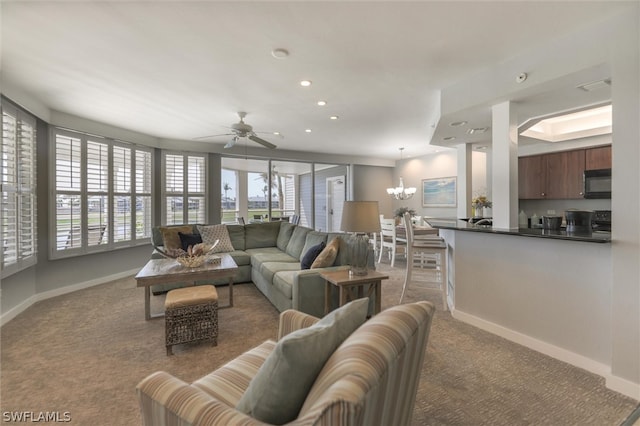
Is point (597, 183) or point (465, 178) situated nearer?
point (597, 183)

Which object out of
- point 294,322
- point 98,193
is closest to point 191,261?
point 294,322

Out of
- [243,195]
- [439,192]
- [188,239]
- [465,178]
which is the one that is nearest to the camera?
[188,239]

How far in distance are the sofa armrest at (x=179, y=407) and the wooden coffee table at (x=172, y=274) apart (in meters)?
2.00

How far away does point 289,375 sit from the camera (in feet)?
2.73

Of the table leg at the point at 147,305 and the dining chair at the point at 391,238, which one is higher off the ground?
the dining chair at the point at 391,238

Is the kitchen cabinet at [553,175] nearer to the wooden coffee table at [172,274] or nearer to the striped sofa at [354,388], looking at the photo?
the striped sofa at [354,388]

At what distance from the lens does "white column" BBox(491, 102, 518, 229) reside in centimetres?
286

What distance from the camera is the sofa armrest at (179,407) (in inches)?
35.0

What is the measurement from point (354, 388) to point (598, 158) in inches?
230

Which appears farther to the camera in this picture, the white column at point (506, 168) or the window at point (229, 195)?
the window at point (229, 195)

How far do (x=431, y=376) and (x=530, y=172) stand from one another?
4918 mm

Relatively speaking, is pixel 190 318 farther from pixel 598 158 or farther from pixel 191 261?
pixel 598 158

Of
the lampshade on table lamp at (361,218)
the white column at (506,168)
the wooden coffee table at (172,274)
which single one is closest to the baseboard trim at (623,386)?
the white column at (506,168)

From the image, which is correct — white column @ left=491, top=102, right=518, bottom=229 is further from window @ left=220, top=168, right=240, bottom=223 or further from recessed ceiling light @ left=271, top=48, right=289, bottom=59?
window @ left=220, top=168, right=240, bottom=223
